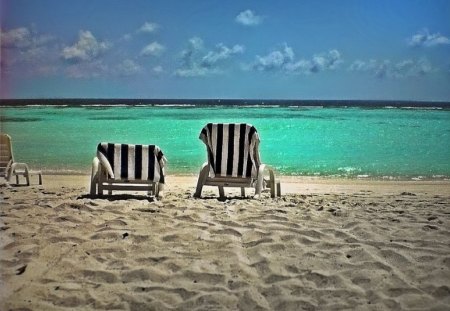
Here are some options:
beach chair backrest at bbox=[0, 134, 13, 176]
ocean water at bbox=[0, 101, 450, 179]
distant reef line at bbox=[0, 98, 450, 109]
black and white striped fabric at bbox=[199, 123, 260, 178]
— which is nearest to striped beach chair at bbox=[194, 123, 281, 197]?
black and white striped fabric at bbox=[199, 123, 260, 178]

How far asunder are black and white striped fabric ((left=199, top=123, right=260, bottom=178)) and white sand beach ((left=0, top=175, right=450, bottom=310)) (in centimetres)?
46

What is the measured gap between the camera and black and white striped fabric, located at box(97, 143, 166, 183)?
511 cm

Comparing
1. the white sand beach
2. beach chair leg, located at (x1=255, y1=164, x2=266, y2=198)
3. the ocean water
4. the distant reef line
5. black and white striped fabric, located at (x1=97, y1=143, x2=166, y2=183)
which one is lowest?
the ocean water

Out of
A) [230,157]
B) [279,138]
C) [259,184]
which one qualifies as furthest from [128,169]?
[279,138]

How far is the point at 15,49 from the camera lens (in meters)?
14.5

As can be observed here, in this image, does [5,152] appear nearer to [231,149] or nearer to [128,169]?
[128,169]

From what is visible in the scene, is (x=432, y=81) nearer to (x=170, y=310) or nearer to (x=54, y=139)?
(x=54, y=139)

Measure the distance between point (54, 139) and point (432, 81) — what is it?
9.19 m

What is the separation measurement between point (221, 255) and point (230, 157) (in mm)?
2039

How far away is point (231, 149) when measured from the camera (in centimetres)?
527

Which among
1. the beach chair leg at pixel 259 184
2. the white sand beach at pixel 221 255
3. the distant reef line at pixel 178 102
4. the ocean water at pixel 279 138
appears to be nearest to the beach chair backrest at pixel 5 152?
the white sand beach at pixel 221 255

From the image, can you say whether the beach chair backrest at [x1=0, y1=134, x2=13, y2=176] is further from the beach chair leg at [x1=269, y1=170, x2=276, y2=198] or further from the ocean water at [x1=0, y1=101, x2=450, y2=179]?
the ocean water at [x1=0, y1=101, x2=450, y2=179]

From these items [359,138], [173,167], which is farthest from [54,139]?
[359,138]

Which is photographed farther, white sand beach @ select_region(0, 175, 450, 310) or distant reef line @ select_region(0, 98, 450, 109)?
distant reef line @ select_region(0, 98, 450, 109)
